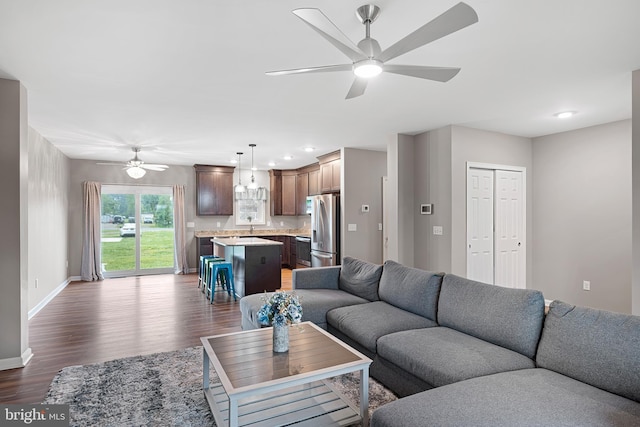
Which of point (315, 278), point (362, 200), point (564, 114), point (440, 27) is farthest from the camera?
point (362, 200)

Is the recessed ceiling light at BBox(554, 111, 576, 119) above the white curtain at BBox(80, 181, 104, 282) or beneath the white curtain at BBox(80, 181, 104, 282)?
above

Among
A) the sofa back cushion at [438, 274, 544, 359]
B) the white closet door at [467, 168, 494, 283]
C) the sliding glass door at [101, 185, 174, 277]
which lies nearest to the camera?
the sofa back cushion at [438, 274, 544, 359]

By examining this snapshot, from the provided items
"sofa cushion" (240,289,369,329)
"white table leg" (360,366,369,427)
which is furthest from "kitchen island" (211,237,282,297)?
"white table leg" (360,366,369,427)

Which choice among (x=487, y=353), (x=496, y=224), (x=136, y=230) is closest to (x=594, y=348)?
(x=487, y=353)

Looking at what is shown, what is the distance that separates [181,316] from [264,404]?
9.38ft

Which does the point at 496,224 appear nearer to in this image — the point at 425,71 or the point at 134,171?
the point at 425,71

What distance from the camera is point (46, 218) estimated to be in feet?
18.0

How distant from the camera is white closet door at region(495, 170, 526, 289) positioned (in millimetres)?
5375

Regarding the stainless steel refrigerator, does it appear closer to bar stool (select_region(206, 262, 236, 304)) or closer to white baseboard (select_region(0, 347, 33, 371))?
bar stool (select_region(206, 262, 236, 304))

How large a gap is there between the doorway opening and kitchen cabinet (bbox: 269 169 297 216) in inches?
196

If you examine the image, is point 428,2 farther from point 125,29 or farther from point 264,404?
point 264,404

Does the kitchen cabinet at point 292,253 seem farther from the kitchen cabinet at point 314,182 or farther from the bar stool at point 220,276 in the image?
the bar stool at point 220,276

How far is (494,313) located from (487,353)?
331 mm

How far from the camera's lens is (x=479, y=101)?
3828mm
